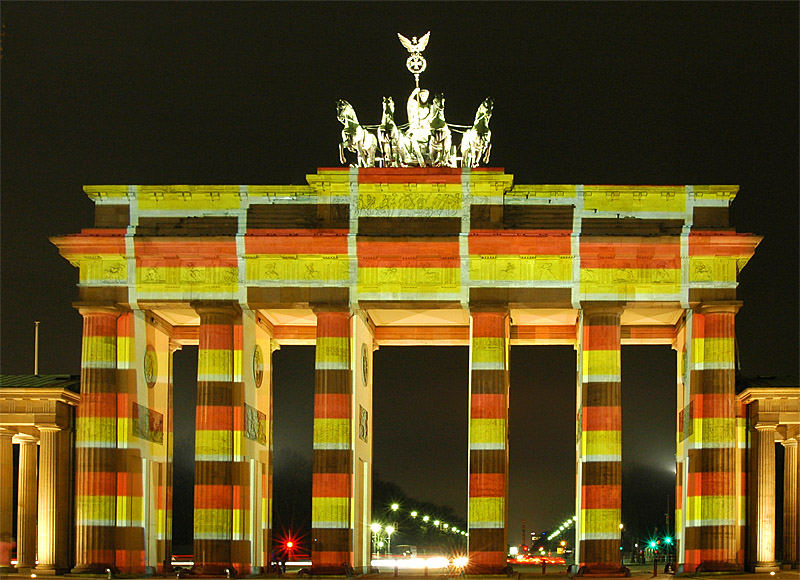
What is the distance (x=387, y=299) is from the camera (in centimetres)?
7450

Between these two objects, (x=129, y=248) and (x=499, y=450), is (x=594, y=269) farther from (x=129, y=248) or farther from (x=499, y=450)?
(x=129, y=248)

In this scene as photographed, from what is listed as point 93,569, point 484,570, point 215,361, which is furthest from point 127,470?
point 484,570

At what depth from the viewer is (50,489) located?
7650 cm

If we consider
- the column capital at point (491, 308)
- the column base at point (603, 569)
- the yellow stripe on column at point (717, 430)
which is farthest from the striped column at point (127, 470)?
the yellow stripe on column at point (717, 430)

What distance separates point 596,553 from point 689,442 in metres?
8.32

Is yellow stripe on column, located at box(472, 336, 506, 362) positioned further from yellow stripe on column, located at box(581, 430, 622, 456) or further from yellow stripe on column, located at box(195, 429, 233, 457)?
yellow stripe on column, located at box(195, 429, 233, 457)

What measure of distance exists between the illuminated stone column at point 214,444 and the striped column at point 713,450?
24565 millimetres

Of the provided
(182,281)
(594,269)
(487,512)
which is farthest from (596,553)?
(182,281)

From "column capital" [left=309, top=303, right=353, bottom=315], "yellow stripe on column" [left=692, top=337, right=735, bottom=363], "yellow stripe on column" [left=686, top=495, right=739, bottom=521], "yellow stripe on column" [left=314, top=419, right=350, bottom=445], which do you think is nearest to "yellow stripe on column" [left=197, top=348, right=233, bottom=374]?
"column capital" [left=309, top=303, right=353, bottom=315]

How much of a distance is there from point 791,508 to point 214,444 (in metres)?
33.7

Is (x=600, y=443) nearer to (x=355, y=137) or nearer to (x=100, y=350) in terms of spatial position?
(x=355, y=137)

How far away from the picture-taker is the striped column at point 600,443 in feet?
236

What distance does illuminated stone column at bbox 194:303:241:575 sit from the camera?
72.4 meters

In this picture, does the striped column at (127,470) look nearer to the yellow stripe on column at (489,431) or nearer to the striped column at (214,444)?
the striped column at (214,444)
